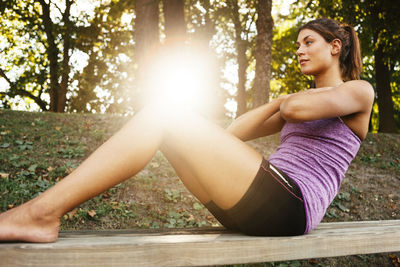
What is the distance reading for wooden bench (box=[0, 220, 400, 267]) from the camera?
4.85 feet

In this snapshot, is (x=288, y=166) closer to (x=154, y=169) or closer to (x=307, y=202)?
(x=307, y=202)

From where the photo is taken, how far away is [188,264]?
5.36 feet

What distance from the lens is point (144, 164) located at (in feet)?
6.21

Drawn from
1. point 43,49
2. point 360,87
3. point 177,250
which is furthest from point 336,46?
point 43,49

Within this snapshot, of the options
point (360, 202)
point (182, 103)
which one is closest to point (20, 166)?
point (182, 103)

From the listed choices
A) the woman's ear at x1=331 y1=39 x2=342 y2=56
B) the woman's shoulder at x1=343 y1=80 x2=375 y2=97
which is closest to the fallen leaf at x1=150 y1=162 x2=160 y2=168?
the woman's ear at x1=331 y1=39 x2=342 y2=56

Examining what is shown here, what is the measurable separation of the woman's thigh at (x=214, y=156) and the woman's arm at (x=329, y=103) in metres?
0.41

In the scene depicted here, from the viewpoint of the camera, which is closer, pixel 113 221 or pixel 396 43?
pixel 113 221

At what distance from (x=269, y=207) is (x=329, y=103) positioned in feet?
2.39

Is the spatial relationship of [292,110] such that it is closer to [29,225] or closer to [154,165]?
[29,225]

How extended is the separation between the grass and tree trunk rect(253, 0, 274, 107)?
1.13 metres

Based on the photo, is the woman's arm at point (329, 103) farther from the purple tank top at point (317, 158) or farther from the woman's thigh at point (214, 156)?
the woman's thigh at point (214, 156)

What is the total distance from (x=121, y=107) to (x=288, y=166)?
59.9ft

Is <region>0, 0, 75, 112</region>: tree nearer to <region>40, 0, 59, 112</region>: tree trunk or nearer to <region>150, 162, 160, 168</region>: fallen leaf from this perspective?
<region>40, 0, 59, 112</region>: tree trunk
